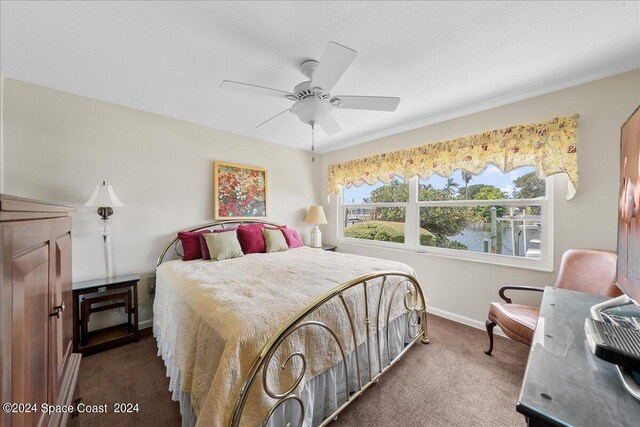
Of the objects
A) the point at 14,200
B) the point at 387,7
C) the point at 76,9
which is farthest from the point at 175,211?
the point at 387,7

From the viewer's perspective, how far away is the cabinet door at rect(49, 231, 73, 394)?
2.97ft

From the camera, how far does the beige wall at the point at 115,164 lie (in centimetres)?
217

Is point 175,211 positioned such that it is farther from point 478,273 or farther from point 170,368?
point 478,273

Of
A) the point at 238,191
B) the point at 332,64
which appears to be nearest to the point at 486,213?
the point at 332,64

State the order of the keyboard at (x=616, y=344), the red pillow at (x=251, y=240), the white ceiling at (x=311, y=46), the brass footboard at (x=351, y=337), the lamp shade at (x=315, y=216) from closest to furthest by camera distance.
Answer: the keyboard at (x=616, y=344)
the brass footboard at (x=351, y=337)
the white ceiling at (x=311, y=46)
the red pillow at (x=251, y=240)
the lamp shade at (x=315, y=216)

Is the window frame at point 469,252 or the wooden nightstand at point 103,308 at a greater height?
the window frame at point 469,252

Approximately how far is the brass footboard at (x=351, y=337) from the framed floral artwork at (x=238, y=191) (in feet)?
7.88

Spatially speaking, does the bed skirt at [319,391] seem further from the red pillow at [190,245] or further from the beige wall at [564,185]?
the beige wall at [564,185]

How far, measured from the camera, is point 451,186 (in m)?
3.01

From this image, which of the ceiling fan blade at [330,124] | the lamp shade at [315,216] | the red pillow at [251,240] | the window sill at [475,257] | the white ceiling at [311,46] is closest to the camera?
the white ceiling at [311,46]

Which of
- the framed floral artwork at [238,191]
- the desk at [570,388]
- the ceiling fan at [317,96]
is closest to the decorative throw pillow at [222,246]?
the framed floral artwork at [238,191]

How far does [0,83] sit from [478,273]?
499 centimetres

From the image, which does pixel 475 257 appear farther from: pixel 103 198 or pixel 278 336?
pixel 103 198

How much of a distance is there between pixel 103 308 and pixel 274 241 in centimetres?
184
